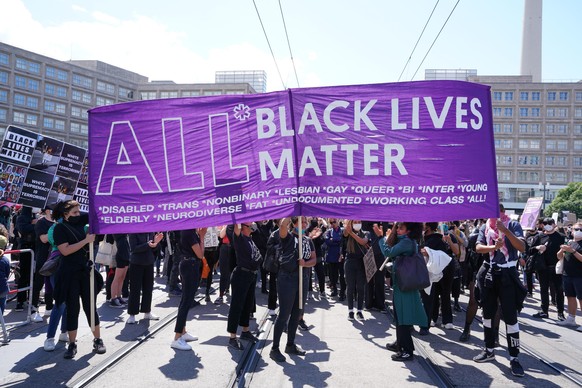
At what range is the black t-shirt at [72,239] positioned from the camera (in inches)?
225

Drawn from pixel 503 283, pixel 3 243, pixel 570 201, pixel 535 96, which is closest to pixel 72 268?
pixel 3 243

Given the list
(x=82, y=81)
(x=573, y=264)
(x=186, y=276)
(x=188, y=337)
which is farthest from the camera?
(x=82, y=81)

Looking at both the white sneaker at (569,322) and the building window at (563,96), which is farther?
the building window at (563,96)

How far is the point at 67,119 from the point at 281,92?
3041 inches

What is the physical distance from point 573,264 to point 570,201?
63.6 m

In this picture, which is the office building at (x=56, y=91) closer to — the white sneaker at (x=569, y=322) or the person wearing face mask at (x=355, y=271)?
the person wearing face mask at (x=355, y=271)

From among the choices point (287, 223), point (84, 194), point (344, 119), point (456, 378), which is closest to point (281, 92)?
point (344, 119)

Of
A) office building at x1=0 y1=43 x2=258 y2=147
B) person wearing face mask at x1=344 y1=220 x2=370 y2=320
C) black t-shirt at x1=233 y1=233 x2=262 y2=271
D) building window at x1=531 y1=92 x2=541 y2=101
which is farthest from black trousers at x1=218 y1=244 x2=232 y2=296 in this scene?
building window at x1=531 y1=92 x2=541 y2=101

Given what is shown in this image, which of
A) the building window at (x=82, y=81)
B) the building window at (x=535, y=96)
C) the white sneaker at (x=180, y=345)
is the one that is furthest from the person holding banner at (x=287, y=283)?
the building window at (x=535, y=96)

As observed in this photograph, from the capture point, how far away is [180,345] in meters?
6.25

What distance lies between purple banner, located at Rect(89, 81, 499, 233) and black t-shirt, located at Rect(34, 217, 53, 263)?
10.5ft

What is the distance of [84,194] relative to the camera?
8203 mm

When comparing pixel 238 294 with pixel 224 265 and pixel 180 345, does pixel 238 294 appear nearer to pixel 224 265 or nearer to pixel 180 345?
pixel 180 345

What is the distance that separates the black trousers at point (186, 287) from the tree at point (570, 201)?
2641 inches
